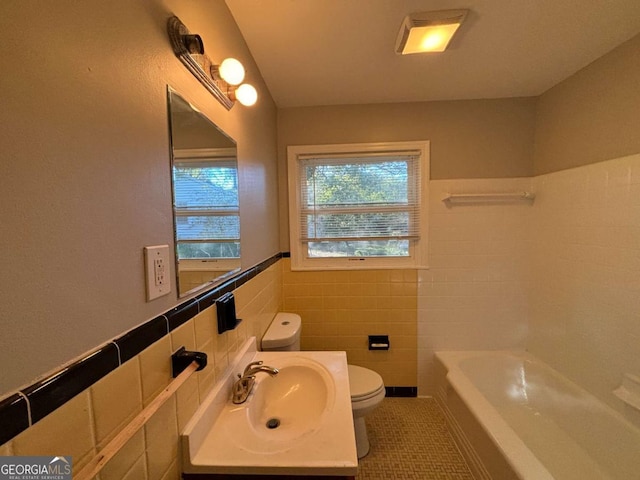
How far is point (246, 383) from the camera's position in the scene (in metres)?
1.11

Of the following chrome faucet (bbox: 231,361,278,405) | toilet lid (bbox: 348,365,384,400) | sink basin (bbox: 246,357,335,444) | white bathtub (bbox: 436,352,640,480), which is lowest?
white bathtub (bbox: 436,352,640,480)

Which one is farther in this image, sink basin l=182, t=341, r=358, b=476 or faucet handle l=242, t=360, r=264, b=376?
faucet handle l=242, t=360, r=264, b=376

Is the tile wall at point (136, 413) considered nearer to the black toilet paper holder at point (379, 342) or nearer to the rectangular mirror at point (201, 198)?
the rectangular mirror at point (201, 198)

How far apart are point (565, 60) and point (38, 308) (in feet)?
8.42

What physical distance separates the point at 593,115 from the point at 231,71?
2.10 m

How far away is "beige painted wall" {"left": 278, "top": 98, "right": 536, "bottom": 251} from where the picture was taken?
213 centimetres

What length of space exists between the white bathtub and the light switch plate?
1593mm

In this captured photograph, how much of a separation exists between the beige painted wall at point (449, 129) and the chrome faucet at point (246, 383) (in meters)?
1.73

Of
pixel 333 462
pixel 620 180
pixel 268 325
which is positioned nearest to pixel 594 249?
pixel 620 180

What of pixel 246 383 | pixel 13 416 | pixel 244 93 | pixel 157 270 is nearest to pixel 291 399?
pixel 246 383

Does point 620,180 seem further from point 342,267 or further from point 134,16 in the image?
point 134,16

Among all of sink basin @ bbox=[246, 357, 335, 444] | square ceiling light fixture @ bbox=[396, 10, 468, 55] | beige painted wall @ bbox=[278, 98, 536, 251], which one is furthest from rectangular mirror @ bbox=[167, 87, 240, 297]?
beige painted wall @ bbox=[278, 98, 536, 251]

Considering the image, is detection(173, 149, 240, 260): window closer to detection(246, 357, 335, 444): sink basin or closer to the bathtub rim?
detection(246, 357, 335, 444): sink basin

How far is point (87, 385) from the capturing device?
48cm
